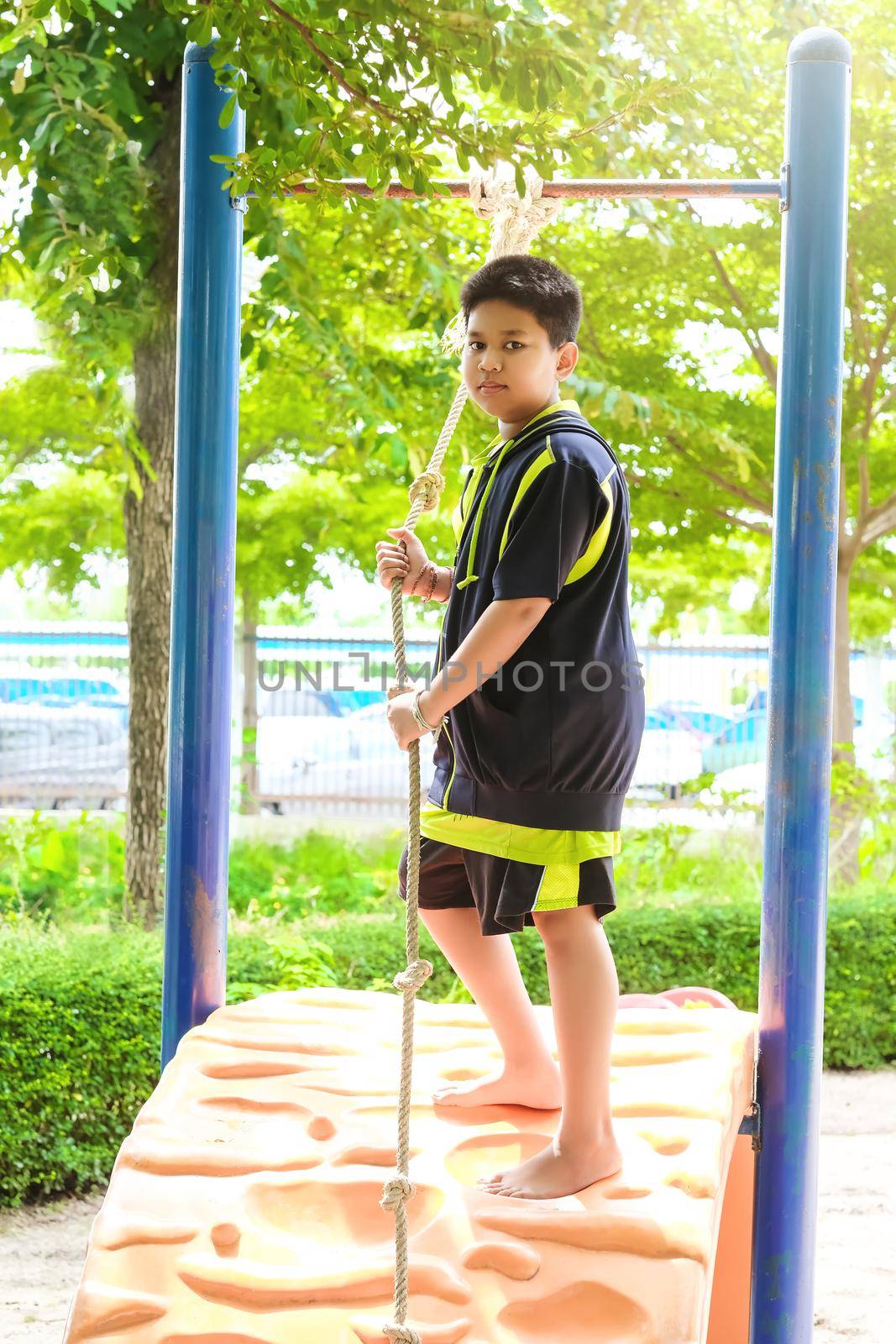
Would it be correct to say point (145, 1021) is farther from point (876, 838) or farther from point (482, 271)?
point (876, 838)

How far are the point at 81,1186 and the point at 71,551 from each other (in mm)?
5696

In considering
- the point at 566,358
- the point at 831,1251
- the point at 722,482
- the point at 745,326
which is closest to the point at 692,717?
the point at 722,482

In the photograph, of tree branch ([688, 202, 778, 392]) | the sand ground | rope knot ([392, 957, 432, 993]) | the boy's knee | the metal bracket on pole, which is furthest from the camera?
tree branch ([688, 202, 778, 392])

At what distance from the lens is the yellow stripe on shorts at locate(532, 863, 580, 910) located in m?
1.83

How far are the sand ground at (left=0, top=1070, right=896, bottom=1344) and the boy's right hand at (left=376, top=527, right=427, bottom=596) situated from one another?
2.12 metres

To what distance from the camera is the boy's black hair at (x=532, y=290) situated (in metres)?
1.94

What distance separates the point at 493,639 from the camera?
179 centimetres

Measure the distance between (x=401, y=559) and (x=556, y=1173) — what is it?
0.99 metres

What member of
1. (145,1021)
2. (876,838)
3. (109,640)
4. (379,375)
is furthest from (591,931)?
(109,640)

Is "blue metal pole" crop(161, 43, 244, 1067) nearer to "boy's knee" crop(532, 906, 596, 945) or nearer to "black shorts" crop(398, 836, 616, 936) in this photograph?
"black shorts" crop(398, 836, 616, 936)

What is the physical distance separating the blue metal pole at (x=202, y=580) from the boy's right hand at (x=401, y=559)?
54cm

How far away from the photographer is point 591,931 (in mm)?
1867

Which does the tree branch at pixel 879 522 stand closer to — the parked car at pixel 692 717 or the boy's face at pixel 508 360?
the parked car at pixel 692 717

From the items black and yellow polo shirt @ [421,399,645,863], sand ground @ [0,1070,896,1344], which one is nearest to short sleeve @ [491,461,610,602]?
black and yellow polo shirt @ [421,399,645,863]
